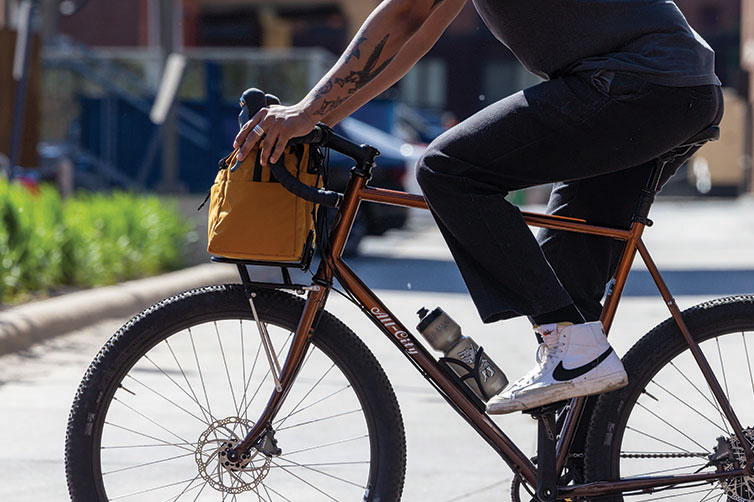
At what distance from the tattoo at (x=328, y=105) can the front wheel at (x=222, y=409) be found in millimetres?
466

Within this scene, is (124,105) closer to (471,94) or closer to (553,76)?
(553,76)

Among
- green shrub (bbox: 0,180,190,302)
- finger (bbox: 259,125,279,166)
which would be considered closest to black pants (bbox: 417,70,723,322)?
finger (bbox: 259,125,279,166)

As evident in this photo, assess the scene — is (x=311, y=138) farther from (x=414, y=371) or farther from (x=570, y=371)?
(x=414, y=371)

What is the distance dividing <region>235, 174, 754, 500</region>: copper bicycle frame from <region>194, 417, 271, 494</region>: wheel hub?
3 centimetres

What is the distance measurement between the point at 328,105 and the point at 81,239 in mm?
6209

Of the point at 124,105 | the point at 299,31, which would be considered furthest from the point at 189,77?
the point at 299,31

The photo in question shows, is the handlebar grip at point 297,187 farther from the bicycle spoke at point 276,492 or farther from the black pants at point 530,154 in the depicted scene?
the bicycle spoke at point 276,492

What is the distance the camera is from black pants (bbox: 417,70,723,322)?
2725mm

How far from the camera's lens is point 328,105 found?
9.25 ft

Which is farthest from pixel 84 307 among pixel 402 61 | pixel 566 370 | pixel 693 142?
pixel 693 142

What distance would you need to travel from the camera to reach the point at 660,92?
2727 mm

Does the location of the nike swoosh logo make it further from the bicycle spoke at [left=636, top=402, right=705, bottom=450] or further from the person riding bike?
the bicycle spoke at [left=636, top=402, right=705, bottom=450]

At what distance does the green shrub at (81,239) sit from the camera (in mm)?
7852

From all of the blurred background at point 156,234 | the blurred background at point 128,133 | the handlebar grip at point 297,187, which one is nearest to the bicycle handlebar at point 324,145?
the handlebar grip at point 297,187
